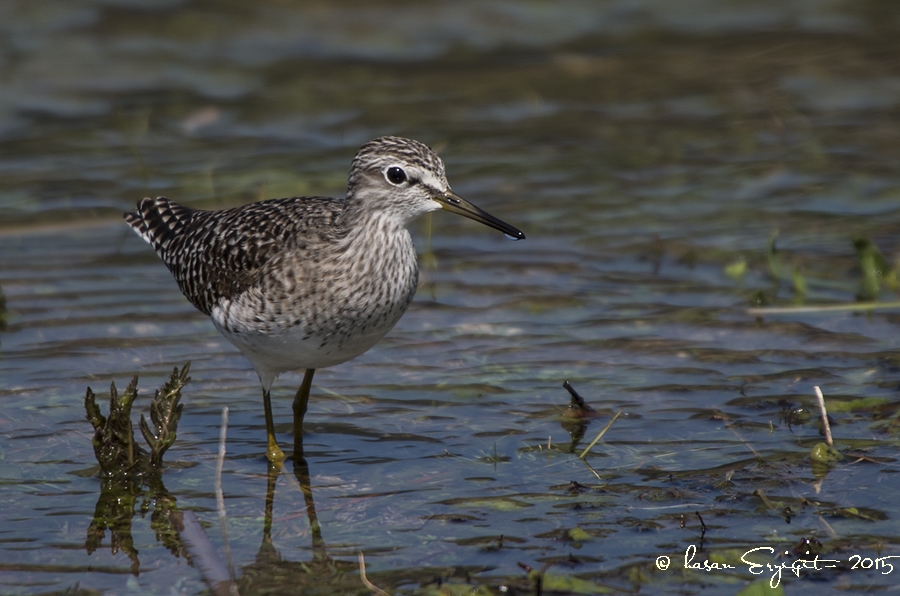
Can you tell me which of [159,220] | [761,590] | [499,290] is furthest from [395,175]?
[761,590]

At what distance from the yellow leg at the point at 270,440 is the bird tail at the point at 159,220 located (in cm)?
175

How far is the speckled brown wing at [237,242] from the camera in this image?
7.48m

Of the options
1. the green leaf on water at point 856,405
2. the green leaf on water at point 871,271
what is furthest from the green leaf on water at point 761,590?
the green leaf on water at point 871,271

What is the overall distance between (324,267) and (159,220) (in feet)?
7.81

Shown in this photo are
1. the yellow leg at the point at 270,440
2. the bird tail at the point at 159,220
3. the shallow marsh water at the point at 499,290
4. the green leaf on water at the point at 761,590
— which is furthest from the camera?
the bird tail at the point at 159,220

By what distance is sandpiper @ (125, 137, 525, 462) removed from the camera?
711cm

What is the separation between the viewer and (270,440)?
24.6ft

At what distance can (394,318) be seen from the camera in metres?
7.31

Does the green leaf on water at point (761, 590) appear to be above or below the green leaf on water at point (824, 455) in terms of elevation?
above

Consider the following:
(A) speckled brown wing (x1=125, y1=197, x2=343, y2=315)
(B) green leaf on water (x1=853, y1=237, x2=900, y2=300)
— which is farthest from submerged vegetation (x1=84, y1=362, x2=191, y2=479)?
(B) green leaf on water (x1=853, y1=237, x2=900, y2=300)

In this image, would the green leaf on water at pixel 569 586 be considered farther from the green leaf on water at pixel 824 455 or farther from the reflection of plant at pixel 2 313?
the reflection of plant at pixel 2 313

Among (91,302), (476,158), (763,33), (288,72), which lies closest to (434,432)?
(91,302)

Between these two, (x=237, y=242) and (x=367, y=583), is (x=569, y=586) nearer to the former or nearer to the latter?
(x=367, y=583)

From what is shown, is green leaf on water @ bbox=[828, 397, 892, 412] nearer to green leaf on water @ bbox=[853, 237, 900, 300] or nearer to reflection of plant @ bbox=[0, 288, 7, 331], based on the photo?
green leaf on water @ bbox=[853, 237, 900, 300]
